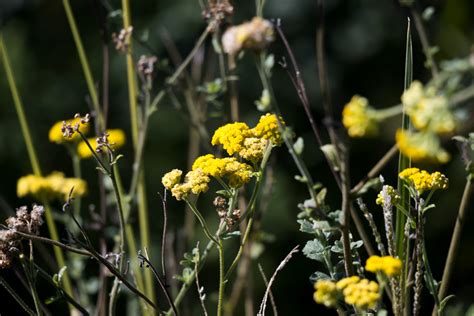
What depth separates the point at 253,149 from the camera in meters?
1.01

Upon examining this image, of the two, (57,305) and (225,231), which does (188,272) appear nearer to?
(225,231)

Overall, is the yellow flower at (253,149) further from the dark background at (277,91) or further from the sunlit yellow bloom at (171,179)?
the dark background at (277,91)

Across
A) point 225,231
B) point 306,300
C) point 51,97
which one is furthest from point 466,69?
point 51,97

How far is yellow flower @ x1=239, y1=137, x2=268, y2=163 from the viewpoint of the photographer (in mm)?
1011

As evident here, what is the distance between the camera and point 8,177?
339 cm

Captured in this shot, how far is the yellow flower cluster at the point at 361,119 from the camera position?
70 centimetres

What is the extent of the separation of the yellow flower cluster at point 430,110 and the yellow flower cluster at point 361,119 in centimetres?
4

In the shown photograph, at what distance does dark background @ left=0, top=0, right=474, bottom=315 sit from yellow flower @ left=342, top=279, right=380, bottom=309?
2453 mm

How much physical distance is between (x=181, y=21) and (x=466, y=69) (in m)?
2.90

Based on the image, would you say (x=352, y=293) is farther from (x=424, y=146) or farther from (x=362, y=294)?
(x=424, y=146)

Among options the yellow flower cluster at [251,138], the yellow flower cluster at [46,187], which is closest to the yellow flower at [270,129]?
the yellow flower cluster at [251,138]

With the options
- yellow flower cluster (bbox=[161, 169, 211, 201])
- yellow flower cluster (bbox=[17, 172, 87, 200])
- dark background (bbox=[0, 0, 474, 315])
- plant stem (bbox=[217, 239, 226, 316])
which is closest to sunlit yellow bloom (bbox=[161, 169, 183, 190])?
yellow flower cluster (bbox=[161, 169, 211, 201])

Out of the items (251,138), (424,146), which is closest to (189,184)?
(251,138)

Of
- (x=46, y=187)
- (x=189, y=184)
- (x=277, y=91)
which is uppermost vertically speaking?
(x=189, y=184)
